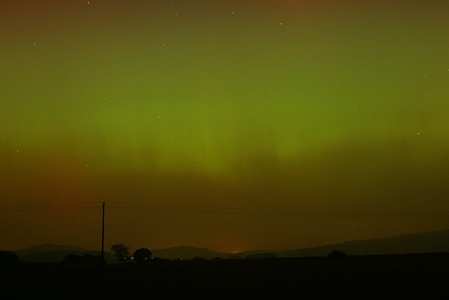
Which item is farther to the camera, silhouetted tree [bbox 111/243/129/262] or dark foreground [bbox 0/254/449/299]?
silhouetted tree [bbox 111/243/129/262]

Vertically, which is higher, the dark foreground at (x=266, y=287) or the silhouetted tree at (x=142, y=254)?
the silhouetted tree at (x=142, y=254)

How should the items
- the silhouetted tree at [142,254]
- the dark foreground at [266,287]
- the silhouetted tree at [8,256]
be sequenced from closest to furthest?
the dark foreground at [266,287], the silhouetted tree at [8,256], the silhouetted tree at [142,254]

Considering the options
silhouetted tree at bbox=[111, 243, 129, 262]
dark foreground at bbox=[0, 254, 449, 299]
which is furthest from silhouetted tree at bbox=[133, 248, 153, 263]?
dark foreground at bbox=[0, 254, 449, 299]

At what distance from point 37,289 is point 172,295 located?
12.4 meters

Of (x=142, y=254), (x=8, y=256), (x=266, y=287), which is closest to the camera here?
(x=266, y=287)

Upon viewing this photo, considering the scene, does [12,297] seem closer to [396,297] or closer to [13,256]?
[396,297]

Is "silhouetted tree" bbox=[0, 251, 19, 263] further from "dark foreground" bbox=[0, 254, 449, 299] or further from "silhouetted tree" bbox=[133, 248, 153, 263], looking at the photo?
"dark foreground" bbox=[0, 254, 449, 299]

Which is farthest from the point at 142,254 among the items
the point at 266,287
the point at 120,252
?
the point at 266,287

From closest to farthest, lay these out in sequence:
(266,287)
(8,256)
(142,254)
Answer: (266,287)
(8,256)
(142,254)

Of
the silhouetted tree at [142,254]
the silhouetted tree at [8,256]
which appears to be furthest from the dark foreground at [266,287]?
the silhouetted tree at [142,254]

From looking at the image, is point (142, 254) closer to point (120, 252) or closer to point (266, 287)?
point (120, 252)

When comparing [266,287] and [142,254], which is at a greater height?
[142,254]

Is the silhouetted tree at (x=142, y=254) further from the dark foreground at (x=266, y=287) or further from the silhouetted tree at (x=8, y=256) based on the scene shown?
the dark foreground at (x=266, y=287)

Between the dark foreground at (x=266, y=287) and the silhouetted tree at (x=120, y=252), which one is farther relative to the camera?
the silhouetted tree at (x=120, y=252)
